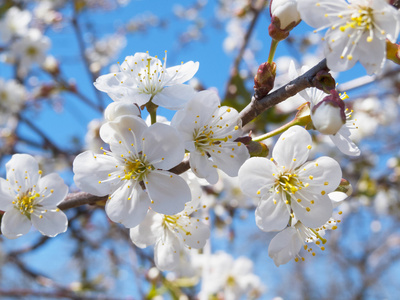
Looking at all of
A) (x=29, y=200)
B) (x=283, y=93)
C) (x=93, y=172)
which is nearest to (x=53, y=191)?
(x=29, y=200)

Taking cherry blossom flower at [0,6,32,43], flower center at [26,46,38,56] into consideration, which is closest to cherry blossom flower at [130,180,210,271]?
flower center at [26,46,38,56]

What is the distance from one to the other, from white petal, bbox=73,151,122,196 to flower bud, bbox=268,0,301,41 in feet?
1.62

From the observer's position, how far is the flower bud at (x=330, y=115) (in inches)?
30.0

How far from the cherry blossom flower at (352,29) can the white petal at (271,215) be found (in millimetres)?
328

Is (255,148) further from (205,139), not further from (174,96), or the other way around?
(174,96)

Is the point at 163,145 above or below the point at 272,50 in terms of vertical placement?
below

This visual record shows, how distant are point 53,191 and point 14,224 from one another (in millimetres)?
125

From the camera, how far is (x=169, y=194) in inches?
34.6

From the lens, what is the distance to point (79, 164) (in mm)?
896

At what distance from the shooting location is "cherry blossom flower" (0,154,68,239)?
0.98 m

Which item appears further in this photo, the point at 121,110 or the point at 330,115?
the point at 121,110

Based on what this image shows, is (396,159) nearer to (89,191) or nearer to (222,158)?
(222,158)

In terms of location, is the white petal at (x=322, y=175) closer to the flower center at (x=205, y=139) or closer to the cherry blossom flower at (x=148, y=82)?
the flower center at (x=205, y=139)

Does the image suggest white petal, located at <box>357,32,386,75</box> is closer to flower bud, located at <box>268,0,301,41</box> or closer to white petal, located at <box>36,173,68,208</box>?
flower bud, located at <box>268,0,301,41</box>
